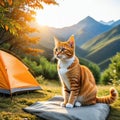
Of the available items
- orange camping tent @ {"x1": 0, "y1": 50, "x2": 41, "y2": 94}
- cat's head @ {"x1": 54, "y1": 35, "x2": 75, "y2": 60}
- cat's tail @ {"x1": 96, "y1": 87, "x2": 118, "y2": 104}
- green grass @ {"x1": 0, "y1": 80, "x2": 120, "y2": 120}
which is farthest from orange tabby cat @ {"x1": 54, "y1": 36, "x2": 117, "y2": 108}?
orange camping tent @ {"x1": 0, "y1": 50, "x2": 41, "y2": 94}

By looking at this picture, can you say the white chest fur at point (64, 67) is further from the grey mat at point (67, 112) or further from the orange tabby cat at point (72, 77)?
the grey mat at point (67, 112)

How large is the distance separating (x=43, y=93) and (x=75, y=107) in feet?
11.3

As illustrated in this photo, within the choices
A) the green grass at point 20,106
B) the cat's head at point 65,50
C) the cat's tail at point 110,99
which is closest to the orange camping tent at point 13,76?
the green grass at point 20,106

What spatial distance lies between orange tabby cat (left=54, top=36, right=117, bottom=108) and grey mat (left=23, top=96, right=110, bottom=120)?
10.2 inches

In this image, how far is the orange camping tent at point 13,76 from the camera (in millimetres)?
10406

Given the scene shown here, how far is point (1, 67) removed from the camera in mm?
10695

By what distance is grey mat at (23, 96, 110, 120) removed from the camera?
7797 millimetres

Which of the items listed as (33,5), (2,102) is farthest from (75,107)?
(33,5)

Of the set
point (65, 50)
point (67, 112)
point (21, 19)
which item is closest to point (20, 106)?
point (67, 112)

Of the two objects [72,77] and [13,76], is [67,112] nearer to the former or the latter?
[72,77]

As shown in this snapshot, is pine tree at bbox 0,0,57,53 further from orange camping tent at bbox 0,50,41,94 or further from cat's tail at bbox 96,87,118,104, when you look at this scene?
cat's tail at bbox 96,87,118,104

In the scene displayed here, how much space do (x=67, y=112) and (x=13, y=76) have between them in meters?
3.37

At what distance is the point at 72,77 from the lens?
8.34 meters

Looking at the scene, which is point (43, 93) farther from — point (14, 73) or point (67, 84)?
point (67, 84)
